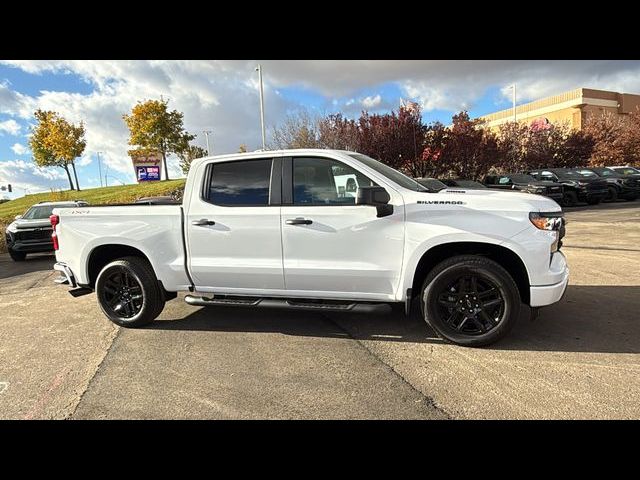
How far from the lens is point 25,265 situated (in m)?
10.7

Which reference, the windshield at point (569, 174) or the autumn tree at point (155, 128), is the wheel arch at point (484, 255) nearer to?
the windshield at point (569, 174)

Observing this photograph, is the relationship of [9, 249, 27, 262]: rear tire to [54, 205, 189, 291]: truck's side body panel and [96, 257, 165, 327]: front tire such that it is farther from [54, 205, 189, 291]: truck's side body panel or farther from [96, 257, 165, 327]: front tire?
[96, 257, 165, 327]: front tire

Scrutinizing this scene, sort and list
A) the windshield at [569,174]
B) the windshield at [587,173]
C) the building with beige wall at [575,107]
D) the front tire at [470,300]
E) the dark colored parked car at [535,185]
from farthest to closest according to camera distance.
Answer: the building with beige wall at [575,107]
the windshield at [587,173]
the windshield at [569,174]
the dark colored parked car at [535,185]
the front tire at [470,300]

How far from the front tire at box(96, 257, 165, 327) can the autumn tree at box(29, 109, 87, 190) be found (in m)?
30.0

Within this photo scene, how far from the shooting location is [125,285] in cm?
495

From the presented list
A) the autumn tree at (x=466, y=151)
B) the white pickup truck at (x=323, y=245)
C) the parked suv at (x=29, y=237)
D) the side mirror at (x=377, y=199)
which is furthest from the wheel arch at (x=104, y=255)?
the autumn tree at (x=466, y=151)

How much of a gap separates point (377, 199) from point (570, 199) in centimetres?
1861

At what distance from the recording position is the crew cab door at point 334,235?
4.05 meters

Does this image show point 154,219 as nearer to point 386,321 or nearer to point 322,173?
point 322,173

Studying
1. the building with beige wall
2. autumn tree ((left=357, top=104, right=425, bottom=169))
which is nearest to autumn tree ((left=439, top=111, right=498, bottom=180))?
autumn tree ((left=357, top=104, right=425, bottom=169))

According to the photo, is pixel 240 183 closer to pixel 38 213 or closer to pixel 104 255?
pixel 104 255

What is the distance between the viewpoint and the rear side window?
4449 millimetres

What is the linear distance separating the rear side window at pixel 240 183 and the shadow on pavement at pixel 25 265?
7412 mm
